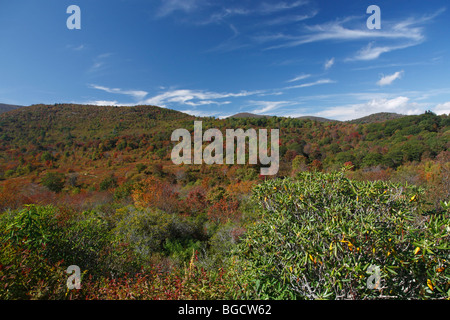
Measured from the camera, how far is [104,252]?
16.9 ft

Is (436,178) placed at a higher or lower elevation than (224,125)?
lower

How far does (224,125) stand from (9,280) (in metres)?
54.1

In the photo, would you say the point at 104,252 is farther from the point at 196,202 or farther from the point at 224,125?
the point at 224,125

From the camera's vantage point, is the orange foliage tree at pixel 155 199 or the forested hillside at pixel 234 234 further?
the orange foliage tree at pixel 155 199

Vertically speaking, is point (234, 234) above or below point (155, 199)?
below

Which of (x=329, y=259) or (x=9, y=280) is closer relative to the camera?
(x=329, y=259)

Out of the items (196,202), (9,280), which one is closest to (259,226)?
(9,280)

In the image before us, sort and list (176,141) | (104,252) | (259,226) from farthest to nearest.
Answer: (176,141)
(104,252)
(259,226)

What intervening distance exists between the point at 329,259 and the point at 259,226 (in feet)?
4.84

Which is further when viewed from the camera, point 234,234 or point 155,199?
point 155,199

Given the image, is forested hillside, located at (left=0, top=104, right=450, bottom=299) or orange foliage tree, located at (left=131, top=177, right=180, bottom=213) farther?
orange foliage tree, located at (left=131, top=177, right=180, bottom=213)
